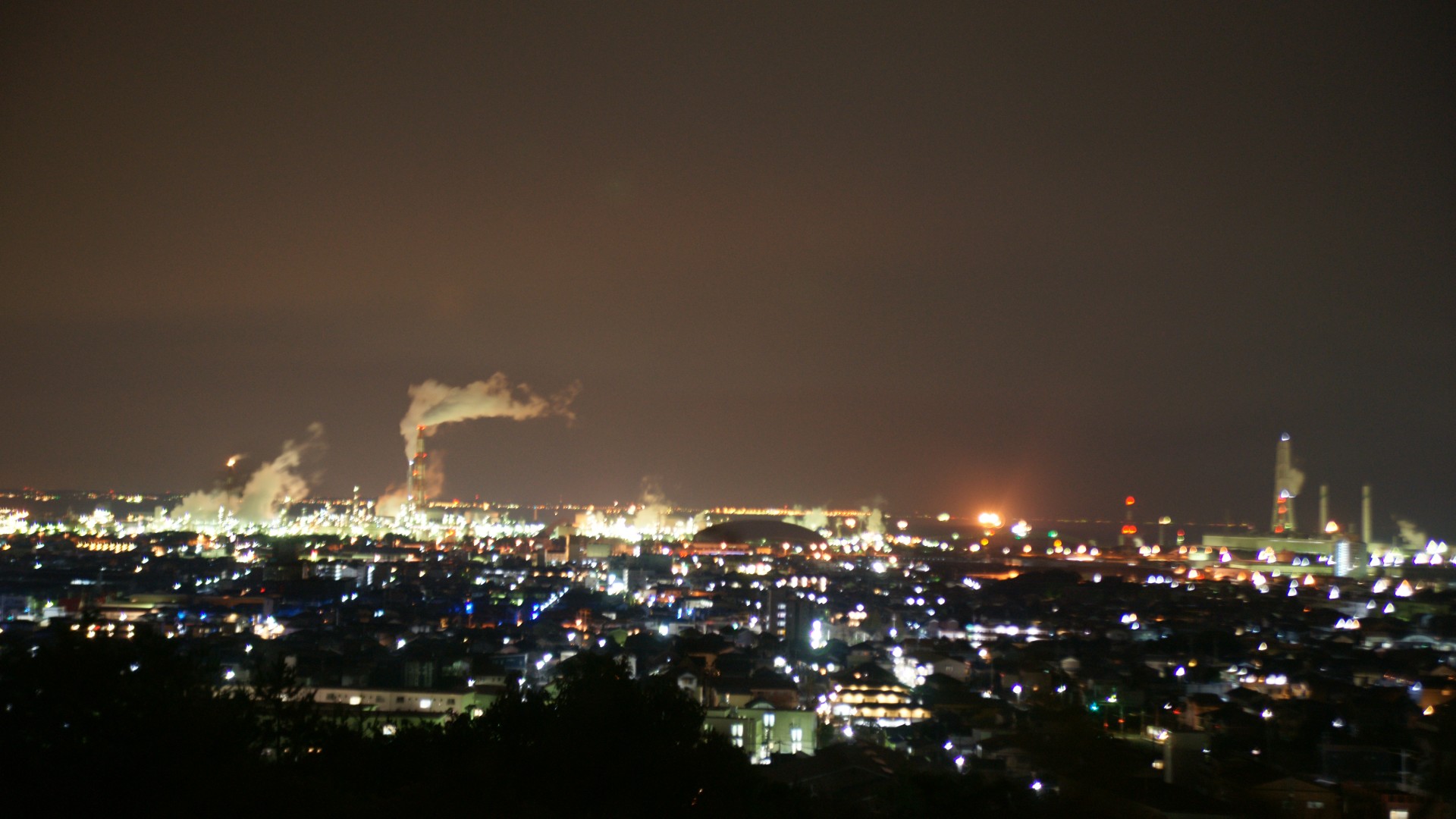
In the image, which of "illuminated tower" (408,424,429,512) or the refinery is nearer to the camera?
the refinery

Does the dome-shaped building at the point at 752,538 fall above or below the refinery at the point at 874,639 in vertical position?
above

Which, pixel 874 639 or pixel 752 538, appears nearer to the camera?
pixel 874 639

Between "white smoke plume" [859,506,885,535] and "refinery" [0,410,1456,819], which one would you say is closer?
"refinery" [0,410,1456,819]

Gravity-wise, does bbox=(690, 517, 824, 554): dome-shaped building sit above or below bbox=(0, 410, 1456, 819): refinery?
above

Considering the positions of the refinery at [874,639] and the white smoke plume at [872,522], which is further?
the white smoke plume at [872,522]

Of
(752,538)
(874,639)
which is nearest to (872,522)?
(752,538)

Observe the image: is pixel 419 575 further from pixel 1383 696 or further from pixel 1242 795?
pixel 1242 795

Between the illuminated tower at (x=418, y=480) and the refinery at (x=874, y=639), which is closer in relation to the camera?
the refinery at (x=874, y=639)

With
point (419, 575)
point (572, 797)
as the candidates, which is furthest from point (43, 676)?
point (419, 575)

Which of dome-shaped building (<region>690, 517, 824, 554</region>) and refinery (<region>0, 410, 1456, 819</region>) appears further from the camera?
dome-shaped building (<region>690, 517, 824, 554</region>)

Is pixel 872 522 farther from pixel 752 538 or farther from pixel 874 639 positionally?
pixel 874 639

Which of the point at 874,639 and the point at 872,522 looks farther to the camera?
the point at 872,522
